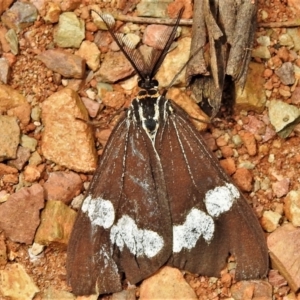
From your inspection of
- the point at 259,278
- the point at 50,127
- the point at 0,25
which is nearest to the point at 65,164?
the point at 50,127

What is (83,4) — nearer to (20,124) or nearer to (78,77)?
(78,77)

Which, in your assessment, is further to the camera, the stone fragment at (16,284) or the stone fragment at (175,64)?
the stone fragment at (175,64)

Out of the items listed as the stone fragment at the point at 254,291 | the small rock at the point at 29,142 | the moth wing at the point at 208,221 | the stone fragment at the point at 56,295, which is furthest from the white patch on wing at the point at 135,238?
the small rock at the point at 29,142

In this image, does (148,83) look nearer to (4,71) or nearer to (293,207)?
(4,71)

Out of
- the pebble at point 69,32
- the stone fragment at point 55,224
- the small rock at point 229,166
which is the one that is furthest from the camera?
the pebble at point 69,32

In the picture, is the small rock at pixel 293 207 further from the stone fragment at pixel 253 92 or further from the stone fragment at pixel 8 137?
the stone fragment at pixel 8 137
